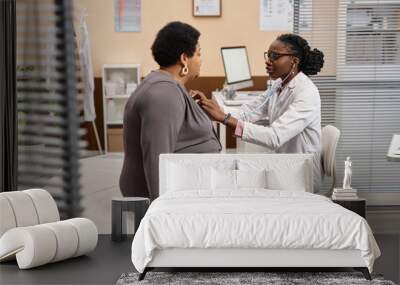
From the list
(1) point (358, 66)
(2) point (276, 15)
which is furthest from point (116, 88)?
(1) point (358, 66)

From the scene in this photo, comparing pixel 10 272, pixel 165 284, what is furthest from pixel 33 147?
pixel 165 284

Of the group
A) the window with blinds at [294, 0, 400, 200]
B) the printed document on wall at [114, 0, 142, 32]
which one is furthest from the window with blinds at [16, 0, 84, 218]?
the printed document on wall at [114, 0, 142, 32]

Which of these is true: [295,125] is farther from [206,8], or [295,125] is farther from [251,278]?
[206,8]

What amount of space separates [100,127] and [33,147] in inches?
121

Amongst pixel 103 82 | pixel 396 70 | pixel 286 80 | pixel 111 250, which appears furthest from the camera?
pixel 103 82

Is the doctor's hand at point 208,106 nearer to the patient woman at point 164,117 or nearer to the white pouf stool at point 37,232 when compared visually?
the patient woman at point 164,117

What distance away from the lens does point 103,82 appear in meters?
9.02

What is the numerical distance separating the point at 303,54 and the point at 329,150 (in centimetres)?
66

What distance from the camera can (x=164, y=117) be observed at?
4449 mm

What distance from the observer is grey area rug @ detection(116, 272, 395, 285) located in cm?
364

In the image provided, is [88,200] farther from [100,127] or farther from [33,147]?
[100,127]

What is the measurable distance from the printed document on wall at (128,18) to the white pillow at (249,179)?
5.03 meters

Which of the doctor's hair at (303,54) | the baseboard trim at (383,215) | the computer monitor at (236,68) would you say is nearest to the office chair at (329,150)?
the doctor's hair at (303,54)

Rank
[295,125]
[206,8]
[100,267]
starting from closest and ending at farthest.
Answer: [100,267] → [295,125] → [206,8]
